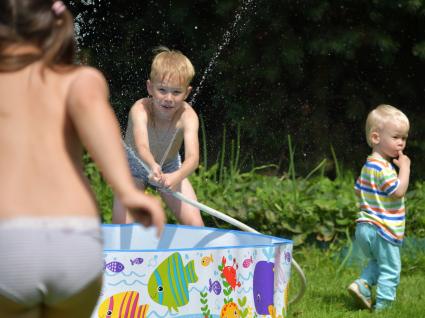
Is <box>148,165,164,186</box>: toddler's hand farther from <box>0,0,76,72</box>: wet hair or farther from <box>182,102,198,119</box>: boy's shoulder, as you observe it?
<box>0,0,76,72</box>: wet hair

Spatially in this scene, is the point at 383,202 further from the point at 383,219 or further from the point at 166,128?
the point at 166,128

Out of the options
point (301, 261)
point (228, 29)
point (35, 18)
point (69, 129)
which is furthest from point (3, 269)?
point (228, 29)

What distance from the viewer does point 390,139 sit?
3967 mm

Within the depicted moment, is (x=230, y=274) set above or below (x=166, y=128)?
below

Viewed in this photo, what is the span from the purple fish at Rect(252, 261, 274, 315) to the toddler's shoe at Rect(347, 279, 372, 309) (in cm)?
81

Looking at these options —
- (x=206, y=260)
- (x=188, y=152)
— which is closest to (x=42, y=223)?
(x=206, y=260)

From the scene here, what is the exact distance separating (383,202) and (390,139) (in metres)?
0.27

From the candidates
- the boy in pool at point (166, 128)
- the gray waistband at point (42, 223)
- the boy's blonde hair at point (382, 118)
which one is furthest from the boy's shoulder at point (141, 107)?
the gray waistband at point (42, 223)

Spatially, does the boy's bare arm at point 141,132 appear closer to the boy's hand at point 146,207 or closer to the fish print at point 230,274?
the fish print at point 230,274

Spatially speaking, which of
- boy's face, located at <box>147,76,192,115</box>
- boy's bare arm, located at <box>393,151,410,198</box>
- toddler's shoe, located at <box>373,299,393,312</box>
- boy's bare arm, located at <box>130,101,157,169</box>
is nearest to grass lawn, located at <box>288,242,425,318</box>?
toddler's shoe, located at <box>373,299,393,312</box>

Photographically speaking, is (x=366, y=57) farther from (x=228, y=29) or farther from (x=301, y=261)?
(x=301, y=261)

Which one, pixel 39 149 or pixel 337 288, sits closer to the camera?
pixel 39 149

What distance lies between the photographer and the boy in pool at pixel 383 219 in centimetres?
387

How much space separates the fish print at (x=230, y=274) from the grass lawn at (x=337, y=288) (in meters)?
0.78
